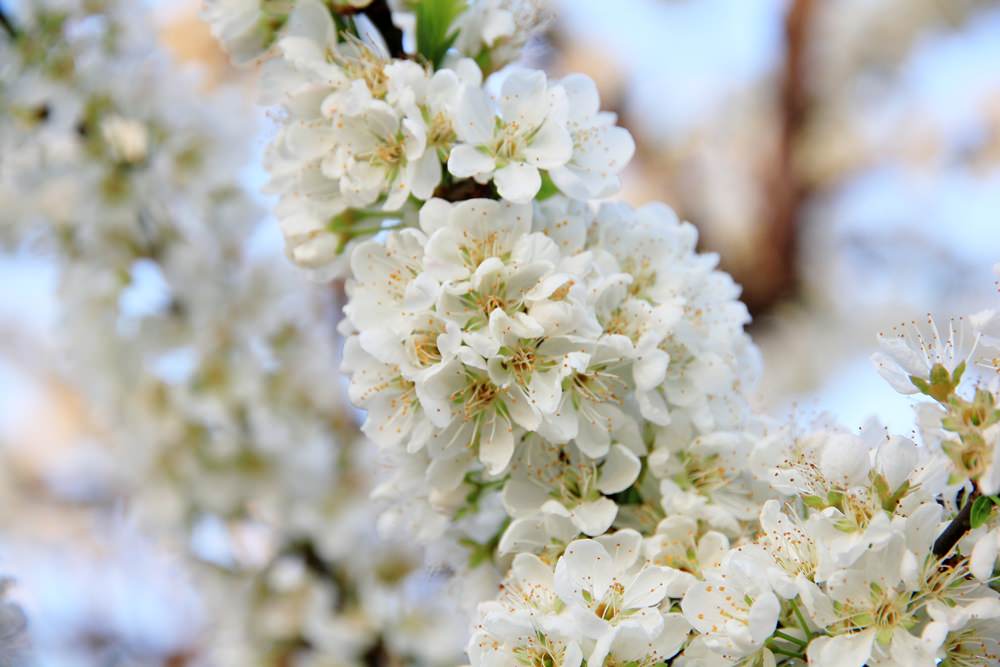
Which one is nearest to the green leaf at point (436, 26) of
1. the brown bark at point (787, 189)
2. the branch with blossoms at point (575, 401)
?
the branch with blossoms at point (575, 401)

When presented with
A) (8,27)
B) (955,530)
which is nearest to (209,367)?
(8,27)

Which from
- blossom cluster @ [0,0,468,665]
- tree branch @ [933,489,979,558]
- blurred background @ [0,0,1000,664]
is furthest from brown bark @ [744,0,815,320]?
tree branch @ [933,489,979,558]

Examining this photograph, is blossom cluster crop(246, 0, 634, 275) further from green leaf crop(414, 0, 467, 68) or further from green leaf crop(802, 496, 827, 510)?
green leaf crop(802, 496, 827, 510)

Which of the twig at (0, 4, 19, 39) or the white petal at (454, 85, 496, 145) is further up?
the white petal at (454, 85, 496, 145)

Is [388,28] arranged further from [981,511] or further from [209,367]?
[209,367]

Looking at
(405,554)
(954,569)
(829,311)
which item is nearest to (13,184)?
(405,554)

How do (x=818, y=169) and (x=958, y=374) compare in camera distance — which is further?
(x=818, y=169)

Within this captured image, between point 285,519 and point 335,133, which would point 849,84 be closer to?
point 285,519
